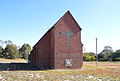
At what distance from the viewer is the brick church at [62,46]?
1216 inches

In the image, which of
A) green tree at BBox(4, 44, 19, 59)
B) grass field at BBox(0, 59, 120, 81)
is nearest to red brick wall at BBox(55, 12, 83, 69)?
grass field at BBox(0, 59, 120, 81)

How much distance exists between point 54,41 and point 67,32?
117 inches

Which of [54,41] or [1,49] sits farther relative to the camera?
[1,49]

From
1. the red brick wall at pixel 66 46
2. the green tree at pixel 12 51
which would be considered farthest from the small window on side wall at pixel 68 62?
the green tree at pixel 12 51

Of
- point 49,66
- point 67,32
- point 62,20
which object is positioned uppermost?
point 62,20

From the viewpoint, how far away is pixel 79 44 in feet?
107

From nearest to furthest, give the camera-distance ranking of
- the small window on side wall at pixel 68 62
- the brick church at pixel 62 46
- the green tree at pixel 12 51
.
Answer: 1. the brick church at pixel 62 46
2. the small window on side wall at pixel 68 62
3. the green tree at pixel 12 51

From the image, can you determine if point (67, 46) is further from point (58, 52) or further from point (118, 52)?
point (118, 52)

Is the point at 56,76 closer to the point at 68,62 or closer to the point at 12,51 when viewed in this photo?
the point at 68,62

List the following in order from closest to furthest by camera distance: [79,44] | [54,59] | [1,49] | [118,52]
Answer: [54,59] < [79,44] < [118,52] < [1,49]

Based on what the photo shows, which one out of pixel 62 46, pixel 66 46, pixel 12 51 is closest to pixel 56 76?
pixel 62 46

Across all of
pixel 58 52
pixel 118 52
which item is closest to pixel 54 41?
pixel 58 52

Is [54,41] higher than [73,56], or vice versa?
[54,41]

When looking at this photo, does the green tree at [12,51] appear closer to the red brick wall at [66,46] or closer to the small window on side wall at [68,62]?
the red brick wall at [66,46]
